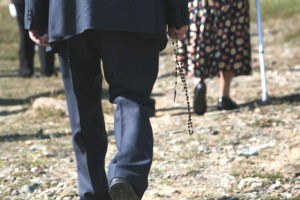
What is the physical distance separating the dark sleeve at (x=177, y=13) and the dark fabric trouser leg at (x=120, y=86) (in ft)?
0.40

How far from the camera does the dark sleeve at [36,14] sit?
3.25 meters

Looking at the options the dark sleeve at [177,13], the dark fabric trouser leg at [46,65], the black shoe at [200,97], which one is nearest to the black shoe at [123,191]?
the dark sleeve at [177,13]

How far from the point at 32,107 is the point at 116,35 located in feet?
13.1

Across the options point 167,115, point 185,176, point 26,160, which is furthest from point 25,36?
point 185,176

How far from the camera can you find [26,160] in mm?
4980

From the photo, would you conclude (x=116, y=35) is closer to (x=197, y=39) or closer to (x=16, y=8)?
(x=197, y=39)

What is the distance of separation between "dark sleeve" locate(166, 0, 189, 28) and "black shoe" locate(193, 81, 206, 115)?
2.91 m

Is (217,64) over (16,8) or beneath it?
beneath

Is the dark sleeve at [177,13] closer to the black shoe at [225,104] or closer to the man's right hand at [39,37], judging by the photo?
the man's right hand at [39,37]

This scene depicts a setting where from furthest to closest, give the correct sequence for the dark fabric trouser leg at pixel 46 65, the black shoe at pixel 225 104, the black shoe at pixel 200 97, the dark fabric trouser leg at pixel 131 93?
the dark fabric trouser leg at pixel 46 65, the black shoe at pixel 225 104, the black shoe at pixel 200 97, the dark fabric trouser leg at pixel 131 93

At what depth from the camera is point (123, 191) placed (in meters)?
2.98

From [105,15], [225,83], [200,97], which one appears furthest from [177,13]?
[225,83]

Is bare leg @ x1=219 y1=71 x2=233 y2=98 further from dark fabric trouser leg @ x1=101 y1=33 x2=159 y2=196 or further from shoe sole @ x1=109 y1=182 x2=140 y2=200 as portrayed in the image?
shoe sole @ x1=109 y1=182 x2=140 y2=200

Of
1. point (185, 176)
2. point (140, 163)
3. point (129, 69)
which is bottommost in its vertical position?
point (185, 176)
